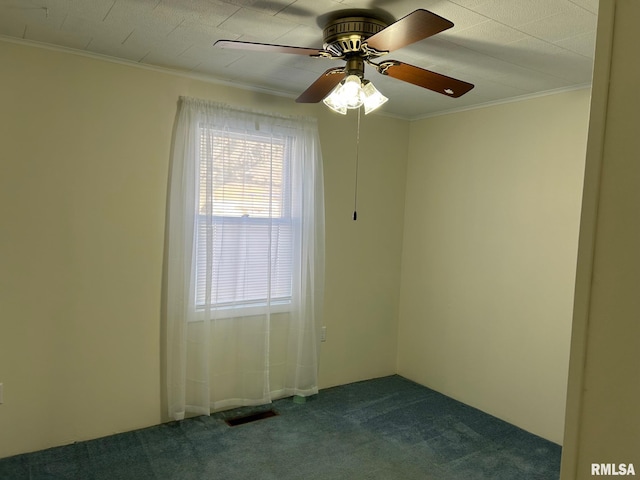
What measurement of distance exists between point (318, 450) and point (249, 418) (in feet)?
2.05

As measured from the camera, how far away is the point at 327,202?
3625 mm

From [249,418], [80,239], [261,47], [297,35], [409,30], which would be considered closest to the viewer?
[409,30]

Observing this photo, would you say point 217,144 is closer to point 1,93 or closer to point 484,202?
point 1,93

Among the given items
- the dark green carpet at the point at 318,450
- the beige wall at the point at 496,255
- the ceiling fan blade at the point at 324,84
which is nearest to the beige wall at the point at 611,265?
the ceiling fan blade at the point at 324,84

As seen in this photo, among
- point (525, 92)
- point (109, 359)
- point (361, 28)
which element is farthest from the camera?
point (525, 92)

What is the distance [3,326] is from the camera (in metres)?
2.52

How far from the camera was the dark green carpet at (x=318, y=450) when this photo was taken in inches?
98.6

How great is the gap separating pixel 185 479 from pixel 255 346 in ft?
3.48

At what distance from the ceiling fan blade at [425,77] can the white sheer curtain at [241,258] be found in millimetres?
1355

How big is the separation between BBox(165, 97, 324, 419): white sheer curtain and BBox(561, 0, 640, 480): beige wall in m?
2.66

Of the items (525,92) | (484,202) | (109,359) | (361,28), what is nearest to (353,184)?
(484,202)

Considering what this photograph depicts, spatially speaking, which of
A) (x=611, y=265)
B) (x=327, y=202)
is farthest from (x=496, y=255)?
(x=611, y=265)

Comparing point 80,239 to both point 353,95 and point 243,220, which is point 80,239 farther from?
point 353,95

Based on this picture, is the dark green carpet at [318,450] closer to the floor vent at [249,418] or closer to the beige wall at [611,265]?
the floor vent at [249,418]
